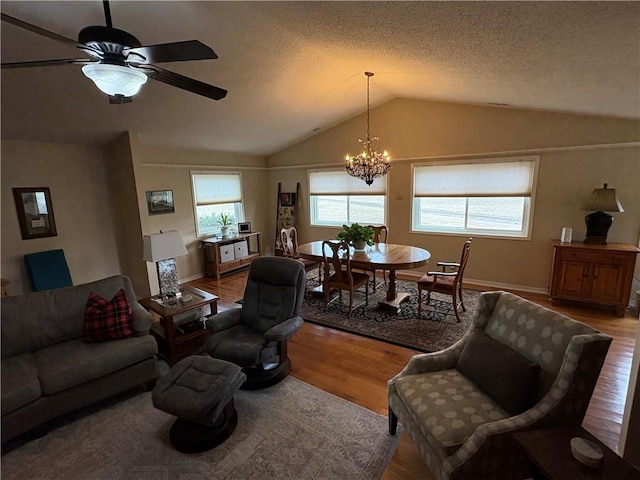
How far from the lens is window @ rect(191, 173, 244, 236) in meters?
5.73

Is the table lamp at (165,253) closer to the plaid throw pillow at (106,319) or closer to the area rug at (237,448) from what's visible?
the plaid throw pillow at (106,319)

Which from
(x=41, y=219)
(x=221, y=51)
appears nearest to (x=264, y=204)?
(x=41, y=219)

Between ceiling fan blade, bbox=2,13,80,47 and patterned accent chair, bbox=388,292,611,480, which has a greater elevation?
ceiling fan blade, bbox=2,13,80,47

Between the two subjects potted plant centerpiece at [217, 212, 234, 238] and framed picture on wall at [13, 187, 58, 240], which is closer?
framed picture on wall at [13, 187, 58, 240]

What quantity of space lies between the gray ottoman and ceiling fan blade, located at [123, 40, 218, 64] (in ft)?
6.27

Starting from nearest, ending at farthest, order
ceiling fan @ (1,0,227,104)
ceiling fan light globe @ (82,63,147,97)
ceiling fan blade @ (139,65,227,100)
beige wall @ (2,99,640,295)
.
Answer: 1. ceiling fan @ (1,0,227,104)
2. ceiling fan light globe @ (82,63,147,97)
3. ceiling fan blade @ (139,65,227,100)
4. beige wall @ (2,99,640,295)

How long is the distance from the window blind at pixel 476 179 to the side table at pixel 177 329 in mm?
3910

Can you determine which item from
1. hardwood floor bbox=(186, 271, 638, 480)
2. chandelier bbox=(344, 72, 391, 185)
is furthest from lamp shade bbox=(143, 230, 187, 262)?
chandelier bbox=(344, 72, 391, 185)

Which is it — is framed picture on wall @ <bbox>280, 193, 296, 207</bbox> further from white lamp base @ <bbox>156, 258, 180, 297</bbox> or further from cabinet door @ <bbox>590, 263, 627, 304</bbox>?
cabinet door @ <bbox>590, 263, 627, 304</bbox>

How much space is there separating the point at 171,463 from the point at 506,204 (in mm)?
5084

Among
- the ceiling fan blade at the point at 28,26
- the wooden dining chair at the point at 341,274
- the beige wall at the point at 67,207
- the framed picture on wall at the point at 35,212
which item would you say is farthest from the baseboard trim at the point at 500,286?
the framed picture on wall at the point at 35,212

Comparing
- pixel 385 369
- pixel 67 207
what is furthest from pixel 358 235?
pixel 67 207

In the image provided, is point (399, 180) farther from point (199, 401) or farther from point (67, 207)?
point (67, 207)

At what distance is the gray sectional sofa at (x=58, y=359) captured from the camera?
2082 mm
